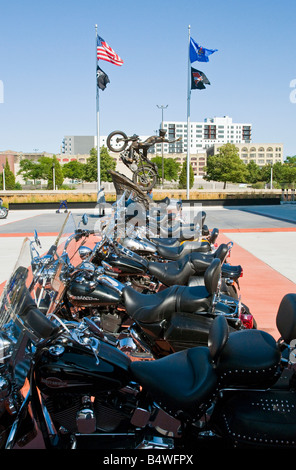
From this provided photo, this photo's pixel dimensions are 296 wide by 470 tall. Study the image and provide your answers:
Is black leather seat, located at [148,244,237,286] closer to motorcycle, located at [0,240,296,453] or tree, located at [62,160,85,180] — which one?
motorcycle, located at [0,240,296,453]

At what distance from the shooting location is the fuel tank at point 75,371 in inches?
79.3

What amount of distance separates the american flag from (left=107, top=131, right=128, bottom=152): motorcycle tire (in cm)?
646

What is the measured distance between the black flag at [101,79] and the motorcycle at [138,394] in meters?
23.6

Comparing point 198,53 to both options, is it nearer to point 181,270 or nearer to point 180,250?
point 180,250

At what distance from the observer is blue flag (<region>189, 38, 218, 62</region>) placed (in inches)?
931

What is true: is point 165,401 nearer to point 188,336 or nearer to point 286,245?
point 188,336

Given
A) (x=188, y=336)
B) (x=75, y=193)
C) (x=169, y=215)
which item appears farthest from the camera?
(x=75, y=193)

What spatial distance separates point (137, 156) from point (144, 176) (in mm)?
998

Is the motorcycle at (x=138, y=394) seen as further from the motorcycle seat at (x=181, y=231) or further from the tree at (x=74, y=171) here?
the tree at (x=74, y=171)

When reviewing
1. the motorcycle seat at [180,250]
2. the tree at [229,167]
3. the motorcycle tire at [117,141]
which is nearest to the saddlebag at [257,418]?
the motorcycle seat at [180,250]

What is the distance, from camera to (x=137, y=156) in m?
17.8

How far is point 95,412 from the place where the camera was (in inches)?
83.0
